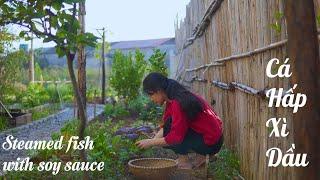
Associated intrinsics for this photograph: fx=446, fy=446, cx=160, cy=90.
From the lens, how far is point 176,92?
414 centimetres

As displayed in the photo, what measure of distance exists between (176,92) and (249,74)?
0.74m

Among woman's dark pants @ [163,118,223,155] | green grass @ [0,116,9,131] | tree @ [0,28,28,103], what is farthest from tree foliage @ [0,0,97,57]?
tree @ [0,28,28,103]

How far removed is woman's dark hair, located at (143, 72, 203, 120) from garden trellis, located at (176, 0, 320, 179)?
45 centimetres

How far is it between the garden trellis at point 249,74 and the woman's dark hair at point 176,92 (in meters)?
0.45

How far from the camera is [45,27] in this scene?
2.73m

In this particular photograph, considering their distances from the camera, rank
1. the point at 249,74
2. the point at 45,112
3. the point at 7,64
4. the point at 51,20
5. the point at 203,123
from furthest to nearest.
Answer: the point at 45,112
the point at 7,64
the point at 203,123
the point at 249,74
the point at 51,20

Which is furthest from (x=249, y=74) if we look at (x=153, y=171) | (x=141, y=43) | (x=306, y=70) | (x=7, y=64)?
(x=141, y=43)

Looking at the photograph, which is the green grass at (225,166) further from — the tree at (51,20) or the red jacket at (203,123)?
the tree at (51,20)

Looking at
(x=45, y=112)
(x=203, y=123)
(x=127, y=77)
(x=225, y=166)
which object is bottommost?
(x=45, y=112)

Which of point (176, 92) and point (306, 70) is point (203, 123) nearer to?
point (176, 92)

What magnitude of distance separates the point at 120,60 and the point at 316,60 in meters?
10.9

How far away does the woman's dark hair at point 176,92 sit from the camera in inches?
160

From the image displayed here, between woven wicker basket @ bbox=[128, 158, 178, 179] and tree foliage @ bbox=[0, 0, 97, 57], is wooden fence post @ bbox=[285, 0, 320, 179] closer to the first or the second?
tree foliage @ bbox=[0, 0, 97, 57]

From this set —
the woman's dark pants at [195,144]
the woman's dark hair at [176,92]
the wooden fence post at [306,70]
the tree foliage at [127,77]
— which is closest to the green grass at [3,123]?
the tree foliage at [127,77]
